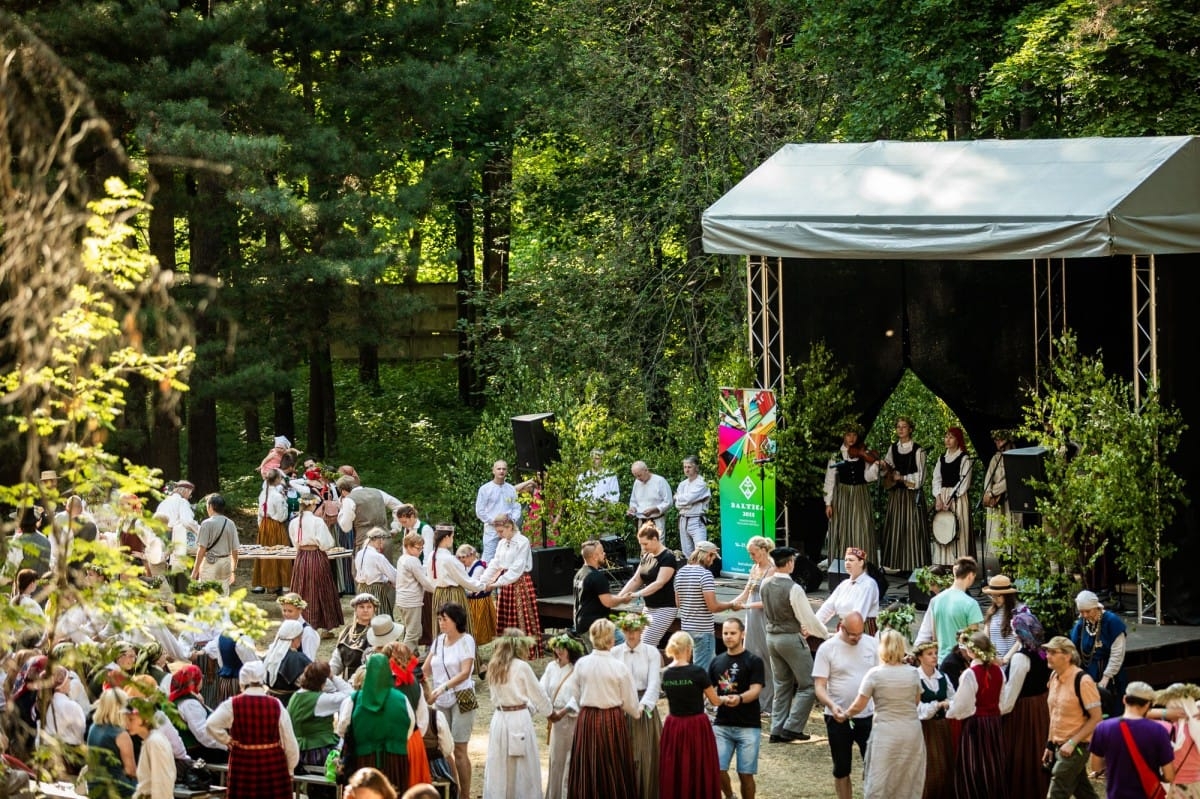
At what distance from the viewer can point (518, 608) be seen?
1306 cm

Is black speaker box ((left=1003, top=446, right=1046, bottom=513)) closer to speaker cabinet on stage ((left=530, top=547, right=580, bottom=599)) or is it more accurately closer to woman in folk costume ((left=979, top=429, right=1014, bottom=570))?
woman in folk costume ((left=979, top=429, right=1014, bottom=570))

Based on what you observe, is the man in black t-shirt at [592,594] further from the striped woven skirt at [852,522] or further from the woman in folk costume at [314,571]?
the striped woven skirt at [852,522]

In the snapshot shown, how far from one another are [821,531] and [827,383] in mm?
1354

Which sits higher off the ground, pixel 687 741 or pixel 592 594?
pixel 592 594

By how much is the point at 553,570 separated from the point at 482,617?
0.96m

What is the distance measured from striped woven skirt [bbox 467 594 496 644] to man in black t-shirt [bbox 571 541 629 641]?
6.40 feet

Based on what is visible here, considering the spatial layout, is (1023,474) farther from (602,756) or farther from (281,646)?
(281,646)

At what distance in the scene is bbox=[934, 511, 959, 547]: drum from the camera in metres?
14.4

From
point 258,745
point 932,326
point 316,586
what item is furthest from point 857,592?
point 316,586

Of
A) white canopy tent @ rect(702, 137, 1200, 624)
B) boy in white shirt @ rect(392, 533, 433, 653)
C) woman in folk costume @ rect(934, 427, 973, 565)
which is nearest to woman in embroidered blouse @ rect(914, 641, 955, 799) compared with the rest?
white canopy tent @ rect(702, 137, 1200, 624)

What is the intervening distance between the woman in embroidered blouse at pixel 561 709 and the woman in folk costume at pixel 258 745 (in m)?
1.49

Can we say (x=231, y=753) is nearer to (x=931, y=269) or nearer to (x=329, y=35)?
(x=931, y=269)

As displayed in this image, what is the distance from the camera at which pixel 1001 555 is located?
1150 centimetres

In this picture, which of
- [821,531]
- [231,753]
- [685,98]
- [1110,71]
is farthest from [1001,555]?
[685,98]
